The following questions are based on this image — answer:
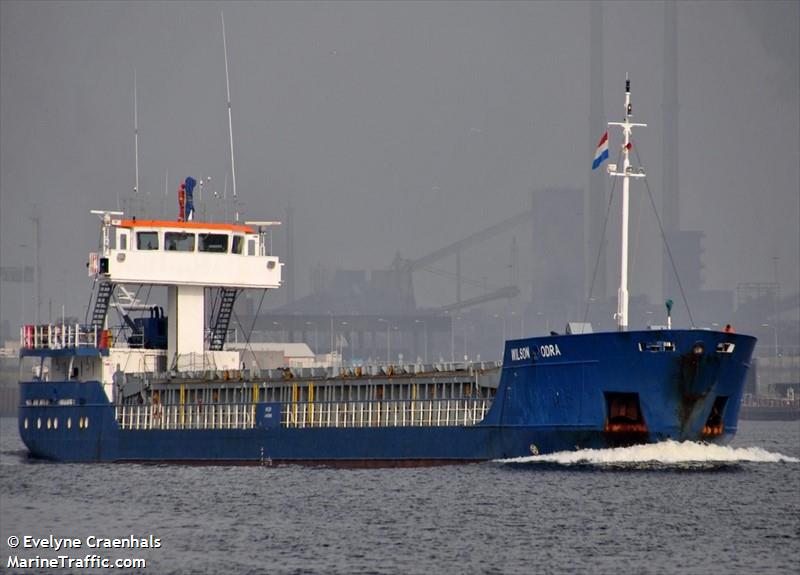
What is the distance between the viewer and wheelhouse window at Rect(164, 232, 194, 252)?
2576 inches

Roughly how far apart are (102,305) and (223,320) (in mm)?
5598

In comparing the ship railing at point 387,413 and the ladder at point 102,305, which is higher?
the ladder at point 102,305

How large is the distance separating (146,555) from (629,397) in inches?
751

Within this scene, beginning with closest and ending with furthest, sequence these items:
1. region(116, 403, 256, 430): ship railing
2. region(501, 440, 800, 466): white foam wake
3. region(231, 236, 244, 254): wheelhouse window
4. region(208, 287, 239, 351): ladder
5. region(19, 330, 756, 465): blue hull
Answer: region(19, 330, 756, 465): blue hull, region(501, 440, 800, 466): white foam wake, region(116, 403, 256, 430): ship railing, region(231, 236, 244, 254): wheelhouse window, region(208, 287, 239, 351): ladder

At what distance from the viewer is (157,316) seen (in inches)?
2729

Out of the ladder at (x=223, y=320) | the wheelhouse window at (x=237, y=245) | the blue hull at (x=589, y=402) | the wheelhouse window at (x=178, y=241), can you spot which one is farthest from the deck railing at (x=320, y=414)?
the wheelhouse window at (x=237, y=245)

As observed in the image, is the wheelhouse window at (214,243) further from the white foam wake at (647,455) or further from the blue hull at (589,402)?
the white foam wake at (647,455)

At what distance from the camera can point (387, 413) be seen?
186 ft

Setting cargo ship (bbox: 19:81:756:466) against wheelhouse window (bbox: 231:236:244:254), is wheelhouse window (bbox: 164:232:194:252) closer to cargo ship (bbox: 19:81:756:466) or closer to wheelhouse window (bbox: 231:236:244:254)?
cargo ship (bbox: 19:81:756:466)

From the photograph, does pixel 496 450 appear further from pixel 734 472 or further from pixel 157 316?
pixel 157 316

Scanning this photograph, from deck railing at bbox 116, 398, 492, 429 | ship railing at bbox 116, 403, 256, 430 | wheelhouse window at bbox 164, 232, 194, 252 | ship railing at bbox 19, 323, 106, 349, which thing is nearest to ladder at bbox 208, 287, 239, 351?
wheelhouse window at bbox 164, 232, 194, 252

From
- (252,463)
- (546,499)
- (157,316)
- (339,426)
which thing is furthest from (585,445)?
(157,316)

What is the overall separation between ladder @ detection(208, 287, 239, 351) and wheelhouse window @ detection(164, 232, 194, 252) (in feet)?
9.55

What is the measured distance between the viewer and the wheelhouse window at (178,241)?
65.4 metres
